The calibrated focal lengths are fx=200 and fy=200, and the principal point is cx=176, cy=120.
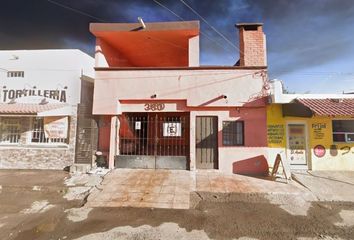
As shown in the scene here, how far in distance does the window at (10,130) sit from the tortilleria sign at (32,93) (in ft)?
3.73

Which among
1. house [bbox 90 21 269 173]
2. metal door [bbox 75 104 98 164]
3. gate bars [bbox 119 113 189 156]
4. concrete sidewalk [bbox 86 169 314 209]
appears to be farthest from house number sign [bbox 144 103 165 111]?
concrete sidewalk [bbox 86 169 314 209]

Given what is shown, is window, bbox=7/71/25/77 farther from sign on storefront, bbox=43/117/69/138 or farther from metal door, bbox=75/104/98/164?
metal door, bbox=75/104/98/164

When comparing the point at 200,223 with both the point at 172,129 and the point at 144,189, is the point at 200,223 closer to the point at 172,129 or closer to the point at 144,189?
the point at 144,189

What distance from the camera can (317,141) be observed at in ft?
32.6

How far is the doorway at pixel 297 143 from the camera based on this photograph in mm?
10039

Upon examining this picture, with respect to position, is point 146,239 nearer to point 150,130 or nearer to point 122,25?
point 150,130

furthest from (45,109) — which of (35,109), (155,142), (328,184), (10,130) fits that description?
(328,184)

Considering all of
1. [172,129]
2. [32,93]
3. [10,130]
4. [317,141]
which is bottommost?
[317,141]

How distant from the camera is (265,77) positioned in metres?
9.81

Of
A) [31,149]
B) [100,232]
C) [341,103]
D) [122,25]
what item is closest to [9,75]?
[31,149]

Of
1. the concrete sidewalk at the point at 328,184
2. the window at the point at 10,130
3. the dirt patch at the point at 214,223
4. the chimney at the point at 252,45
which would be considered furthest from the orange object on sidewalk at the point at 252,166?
the window at the point at 10,130

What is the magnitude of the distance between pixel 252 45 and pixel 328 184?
7.10 m

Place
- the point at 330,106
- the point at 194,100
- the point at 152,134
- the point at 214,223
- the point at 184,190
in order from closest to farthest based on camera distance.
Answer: the point at 214,223 → the point at 184,190 → the point at 330,106 → the point at 194,100 → the point at 152,134

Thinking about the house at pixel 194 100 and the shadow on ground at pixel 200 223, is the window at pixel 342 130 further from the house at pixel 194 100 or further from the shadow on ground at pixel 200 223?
the shadow on ground at pixel 200 223
